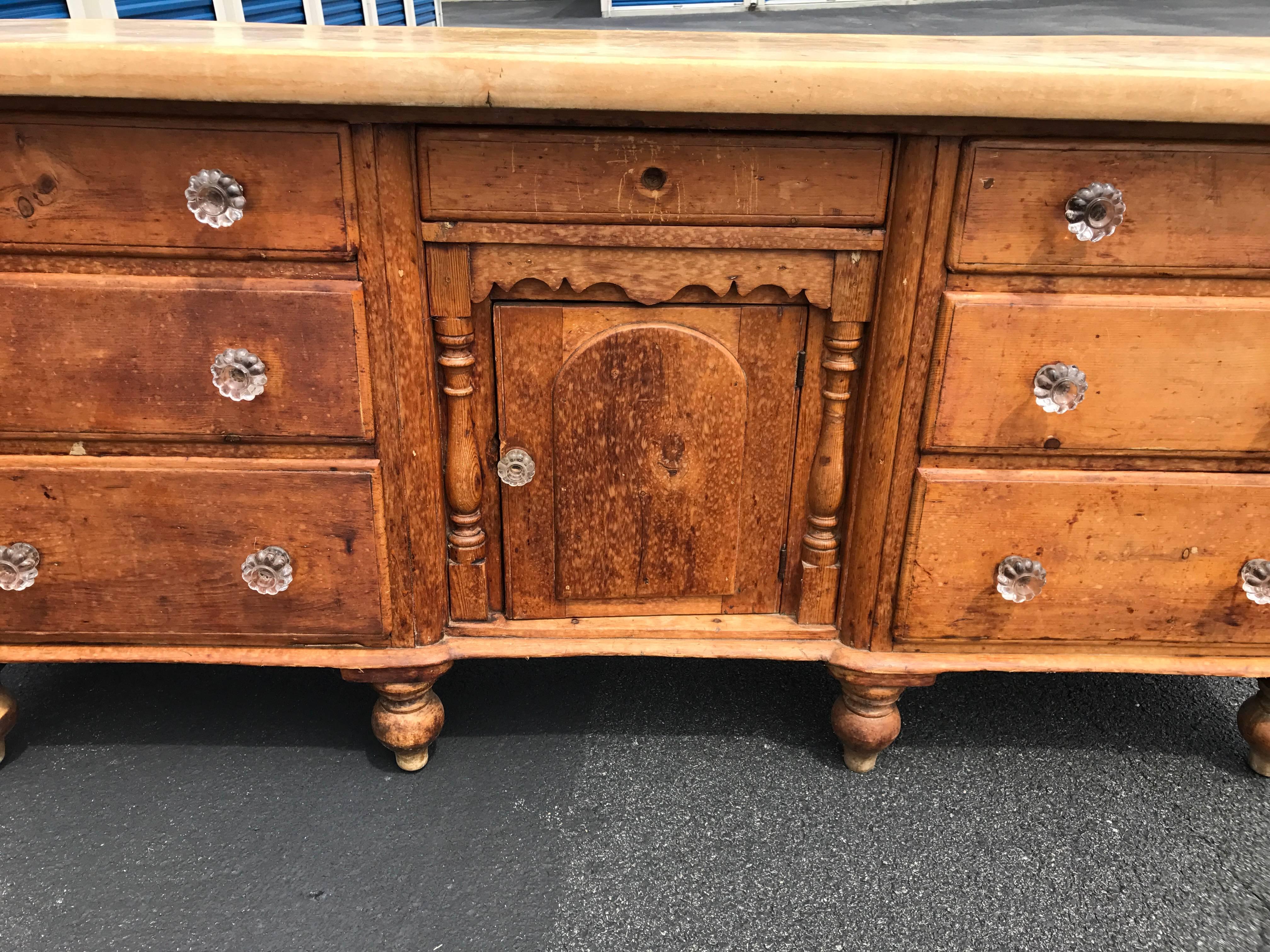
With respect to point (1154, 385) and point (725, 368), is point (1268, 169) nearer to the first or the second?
point (1154, 385)

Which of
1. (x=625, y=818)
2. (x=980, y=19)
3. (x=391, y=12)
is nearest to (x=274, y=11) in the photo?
(x=391, y=12)

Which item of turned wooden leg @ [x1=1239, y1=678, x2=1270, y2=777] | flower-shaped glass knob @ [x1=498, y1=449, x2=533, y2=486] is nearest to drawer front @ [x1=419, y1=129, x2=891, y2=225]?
flower-shaped glass knob @ [x1=498, y1=449, x2=533, y2=486]

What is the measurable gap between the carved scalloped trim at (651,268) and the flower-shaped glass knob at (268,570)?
46 centimetres

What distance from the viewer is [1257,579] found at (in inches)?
50.3

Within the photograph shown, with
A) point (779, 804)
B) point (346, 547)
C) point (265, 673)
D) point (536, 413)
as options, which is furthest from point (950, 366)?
point (265, 673)

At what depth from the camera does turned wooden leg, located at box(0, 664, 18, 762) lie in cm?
142

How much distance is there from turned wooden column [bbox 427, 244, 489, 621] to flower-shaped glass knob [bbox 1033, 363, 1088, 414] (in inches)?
29.9

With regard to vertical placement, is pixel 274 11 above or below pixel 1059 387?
above

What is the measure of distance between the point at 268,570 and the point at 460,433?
0.33m

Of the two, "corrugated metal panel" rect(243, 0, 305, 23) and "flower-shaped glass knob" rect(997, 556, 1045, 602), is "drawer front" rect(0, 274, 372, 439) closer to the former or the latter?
"flower-shaped glass knob" rect(997, 556, 1045, 602)

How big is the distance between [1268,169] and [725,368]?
2.30 feet

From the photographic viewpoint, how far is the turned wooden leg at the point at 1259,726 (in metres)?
1.44

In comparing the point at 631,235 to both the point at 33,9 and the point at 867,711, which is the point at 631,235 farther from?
the point at 33,9

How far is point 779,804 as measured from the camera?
1.43 metres
